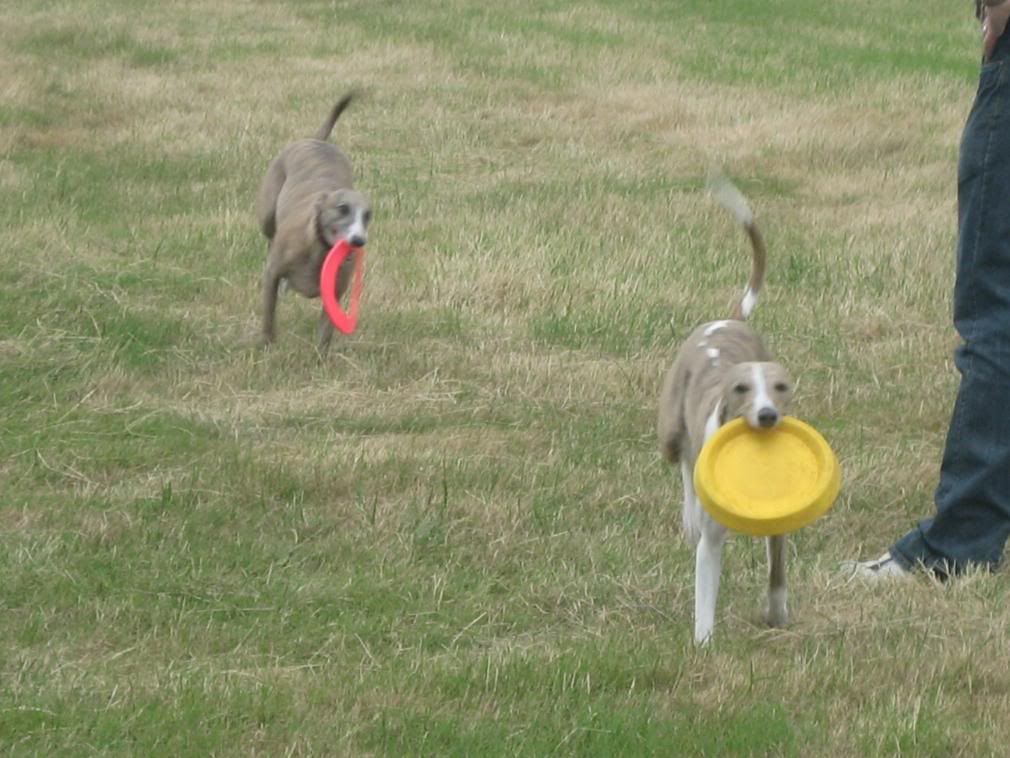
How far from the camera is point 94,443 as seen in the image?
741 centimetres

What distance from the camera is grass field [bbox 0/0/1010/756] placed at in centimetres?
514

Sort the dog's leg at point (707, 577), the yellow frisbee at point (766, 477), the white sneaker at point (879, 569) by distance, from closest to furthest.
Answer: the yellow frisbee at point (766, 477), the dog's leg at point (707, 577), the white sneaker at point (879, 569)

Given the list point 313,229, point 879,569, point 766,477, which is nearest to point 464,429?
point 313,229

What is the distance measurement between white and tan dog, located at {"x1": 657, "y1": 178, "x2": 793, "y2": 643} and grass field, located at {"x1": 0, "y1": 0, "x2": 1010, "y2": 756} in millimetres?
159

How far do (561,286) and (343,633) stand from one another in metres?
4.55

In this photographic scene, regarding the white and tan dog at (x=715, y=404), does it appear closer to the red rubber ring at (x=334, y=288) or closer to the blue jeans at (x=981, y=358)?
the blue jeans at (x=981, y=358)

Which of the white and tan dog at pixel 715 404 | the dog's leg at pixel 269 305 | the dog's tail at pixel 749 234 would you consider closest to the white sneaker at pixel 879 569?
the white and tan dog at pixel 715 404

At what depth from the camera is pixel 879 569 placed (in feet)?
20.4

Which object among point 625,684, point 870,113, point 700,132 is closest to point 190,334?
point 625,684

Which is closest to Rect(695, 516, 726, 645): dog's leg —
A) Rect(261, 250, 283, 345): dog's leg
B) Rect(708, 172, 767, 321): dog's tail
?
Rect(708, 172, 767, 321): dog's tail

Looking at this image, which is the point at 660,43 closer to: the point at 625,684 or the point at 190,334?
the point at 190,334

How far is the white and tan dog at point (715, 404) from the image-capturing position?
17.9ft

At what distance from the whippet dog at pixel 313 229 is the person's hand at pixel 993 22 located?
381 cm

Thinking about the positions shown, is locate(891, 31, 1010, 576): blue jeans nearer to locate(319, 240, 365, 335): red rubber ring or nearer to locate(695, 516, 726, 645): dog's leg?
locate(695, 516, 726, 645): dog's leg
